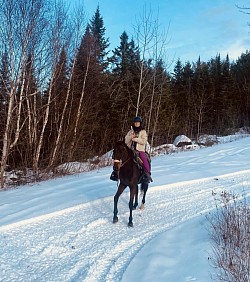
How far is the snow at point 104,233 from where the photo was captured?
4723mm

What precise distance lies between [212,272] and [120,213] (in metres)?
4.02

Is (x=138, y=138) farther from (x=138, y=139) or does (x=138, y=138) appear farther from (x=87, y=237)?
(x=87, y=237)

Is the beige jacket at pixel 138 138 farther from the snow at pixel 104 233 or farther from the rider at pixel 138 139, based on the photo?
the snow at pixel 104 233

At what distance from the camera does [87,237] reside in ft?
20.8

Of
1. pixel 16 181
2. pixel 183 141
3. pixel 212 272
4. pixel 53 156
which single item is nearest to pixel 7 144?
pixel 16 181

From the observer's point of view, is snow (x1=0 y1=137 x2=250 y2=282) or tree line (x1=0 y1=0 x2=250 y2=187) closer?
snow (x1=0 y1=137 x2=250 y2=282)

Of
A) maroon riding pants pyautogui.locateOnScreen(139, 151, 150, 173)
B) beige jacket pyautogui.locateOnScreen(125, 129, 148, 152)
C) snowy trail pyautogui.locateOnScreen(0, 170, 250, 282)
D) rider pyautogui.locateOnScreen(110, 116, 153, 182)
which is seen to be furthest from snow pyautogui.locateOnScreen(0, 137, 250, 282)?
beige jacket pyautogui.locateOnScreen(125, 129, 148, 152)

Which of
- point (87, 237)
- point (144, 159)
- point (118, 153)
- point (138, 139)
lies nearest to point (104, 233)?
point (87, 237)

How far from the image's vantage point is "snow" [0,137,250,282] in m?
4.72

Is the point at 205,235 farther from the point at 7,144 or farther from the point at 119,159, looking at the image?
the point at 7,144

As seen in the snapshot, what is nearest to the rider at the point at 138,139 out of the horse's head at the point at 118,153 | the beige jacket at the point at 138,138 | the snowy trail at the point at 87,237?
the beige jacket at the point at 138,138

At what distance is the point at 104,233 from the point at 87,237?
0.41m

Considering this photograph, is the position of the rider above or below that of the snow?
above

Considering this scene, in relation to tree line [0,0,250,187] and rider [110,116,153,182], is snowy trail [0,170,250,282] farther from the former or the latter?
tree line [0,0,250,187]
